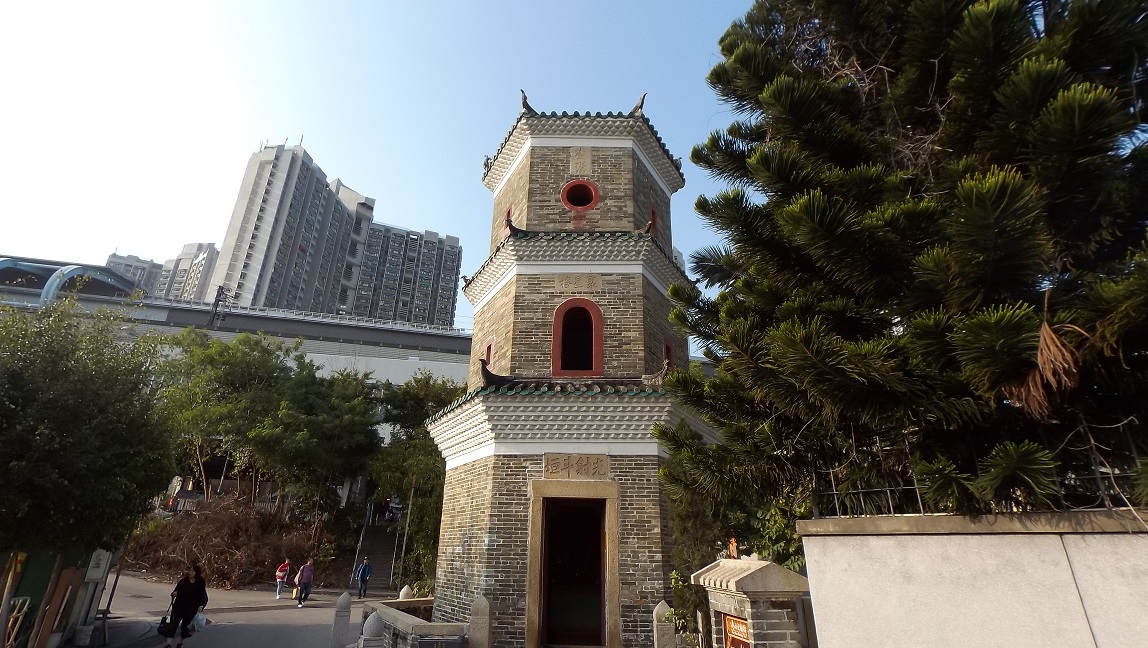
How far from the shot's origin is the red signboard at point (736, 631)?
450 cm

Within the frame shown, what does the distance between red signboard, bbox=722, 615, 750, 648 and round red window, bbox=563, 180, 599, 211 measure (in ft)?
21.9

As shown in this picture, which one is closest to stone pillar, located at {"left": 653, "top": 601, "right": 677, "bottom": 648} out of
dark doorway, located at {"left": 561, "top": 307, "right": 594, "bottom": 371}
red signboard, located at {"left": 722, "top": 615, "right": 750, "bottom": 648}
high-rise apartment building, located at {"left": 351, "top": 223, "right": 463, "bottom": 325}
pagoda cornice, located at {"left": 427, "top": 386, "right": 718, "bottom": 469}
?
pagoda cornice, located at {"left": 427, "top": 386, "right": 718, "bottom": 469}

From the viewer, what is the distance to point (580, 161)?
33.1 feet

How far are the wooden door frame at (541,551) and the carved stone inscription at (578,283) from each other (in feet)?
9.88

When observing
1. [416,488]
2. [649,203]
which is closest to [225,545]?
[416,488]

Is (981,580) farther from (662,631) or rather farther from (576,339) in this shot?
(576,339)

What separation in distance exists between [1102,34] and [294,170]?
2503 inches

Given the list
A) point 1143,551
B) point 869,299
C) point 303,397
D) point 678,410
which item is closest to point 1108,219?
point 869,299

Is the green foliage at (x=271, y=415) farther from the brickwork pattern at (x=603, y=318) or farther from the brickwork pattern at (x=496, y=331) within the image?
the brickwork pattern at (x=603, y=318)

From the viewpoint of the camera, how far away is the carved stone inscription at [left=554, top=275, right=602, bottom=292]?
361 inches

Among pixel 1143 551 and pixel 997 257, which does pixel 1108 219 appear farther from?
pixel 1143 551

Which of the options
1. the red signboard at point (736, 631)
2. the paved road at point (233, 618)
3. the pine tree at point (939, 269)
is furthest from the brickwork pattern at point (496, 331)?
the paved road at point (233, 618)

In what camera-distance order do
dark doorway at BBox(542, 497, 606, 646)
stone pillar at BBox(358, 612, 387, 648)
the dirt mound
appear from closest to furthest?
stone pillar at BBox(358, 612, 387, 648) → dark doorway at BBox(542, 497, 606, 646) → the dirt mound

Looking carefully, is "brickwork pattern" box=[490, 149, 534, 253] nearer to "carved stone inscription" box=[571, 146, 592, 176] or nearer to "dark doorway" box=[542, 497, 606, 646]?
"carved stone inscription" box=[571, 146, 592, 176]
